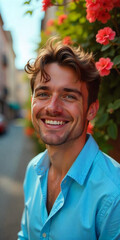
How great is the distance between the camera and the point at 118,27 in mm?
1479

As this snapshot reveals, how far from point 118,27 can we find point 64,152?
0.95 meters

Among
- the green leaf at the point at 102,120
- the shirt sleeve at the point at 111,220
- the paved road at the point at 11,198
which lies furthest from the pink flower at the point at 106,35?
the paved road at the point at 11,198

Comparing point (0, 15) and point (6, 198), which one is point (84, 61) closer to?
point (0, 15)

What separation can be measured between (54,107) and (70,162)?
0.41m

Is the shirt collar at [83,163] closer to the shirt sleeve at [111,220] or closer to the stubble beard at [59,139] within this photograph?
the stubble beard at [59,139]

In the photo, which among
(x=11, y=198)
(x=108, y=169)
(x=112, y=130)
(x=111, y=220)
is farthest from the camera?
(x=11, y=198)

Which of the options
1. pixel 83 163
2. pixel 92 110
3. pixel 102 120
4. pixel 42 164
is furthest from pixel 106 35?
pixel 42 164

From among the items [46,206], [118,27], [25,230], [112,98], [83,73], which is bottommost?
[25,230]

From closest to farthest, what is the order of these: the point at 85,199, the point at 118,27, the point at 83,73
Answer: the point at 85,199 → the point at 83,73 → the point at 118,27

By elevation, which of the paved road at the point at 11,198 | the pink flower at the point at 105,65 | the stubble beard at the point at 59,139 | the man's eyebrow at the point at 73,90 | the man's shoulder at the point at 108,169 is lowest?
the paved road at the point at 11,198

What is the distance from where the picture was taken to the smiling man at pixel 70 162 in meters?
1.15

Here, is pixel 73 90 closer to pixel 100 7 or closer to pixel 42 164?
pixel 100 7

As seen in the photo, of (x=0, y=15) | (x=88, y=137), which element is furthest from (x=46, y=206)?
(x=0, y=15)

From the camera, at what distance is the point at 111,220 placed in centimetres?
111
